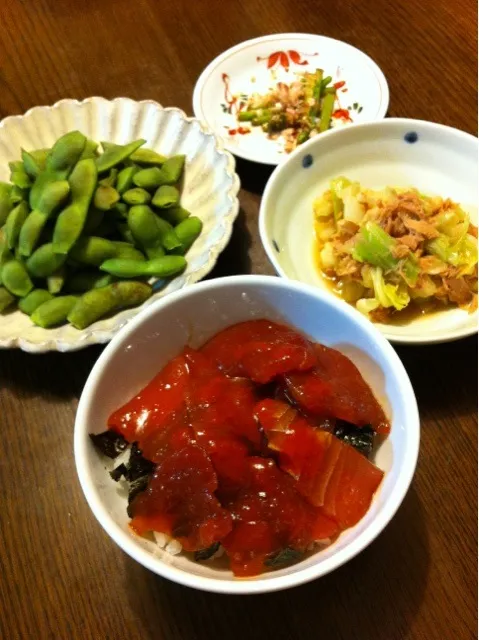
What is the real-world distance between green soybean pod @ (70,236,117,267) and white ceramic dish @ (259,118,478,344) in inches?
13.3

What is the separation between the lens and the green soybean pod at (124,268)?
1.13m

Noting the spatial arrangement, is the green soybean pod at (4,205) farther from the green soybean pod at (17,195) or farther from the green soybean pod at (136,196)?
the green soybean pod at (136,196)

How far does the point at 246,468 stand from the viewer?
671 millimetres

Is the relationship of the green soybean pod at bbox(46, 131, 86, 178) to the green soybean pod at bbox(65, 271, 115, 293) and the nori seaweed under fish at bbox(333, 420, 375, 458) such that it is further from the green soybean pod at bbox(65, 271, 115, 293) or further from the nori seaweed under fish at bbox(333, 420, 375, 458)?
the nori seaweed under fish at bbox(333, 420, 375, 458)

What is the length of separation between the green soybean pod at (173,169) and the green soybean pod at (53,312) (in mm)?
369

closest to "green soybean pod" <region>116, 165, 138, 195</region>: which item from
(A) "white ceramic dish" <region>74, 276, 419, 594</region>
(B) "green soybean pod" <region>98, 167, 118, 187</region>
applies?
(B) "green soybean pod" <region>98, 167, 118, 187</region>

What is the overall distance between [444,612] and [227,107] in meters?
1.34

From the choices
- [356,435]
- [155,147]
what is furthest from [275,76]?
[356,435]

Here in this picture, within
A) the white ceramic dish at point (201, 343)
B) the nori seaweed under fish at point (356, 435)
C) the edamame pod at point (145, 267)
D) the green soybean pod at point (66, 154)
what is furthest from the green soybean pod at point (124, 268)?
the nori seaweed under fish at point (356, 435)

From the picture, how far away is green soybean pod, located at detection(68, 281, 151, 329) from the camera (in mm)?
1082

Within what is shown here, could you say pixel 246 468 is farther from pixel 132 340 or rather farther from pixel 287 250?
pixel 287 250

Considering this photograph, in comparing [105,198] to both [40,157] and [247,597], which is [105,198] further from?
[247,597]

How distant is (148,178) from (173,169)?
79 mm

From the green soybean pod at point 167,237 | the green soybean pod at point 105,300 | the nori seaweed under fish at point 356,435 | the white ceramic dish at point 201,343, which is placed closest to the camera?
the white ceramic dish at point 201,343
